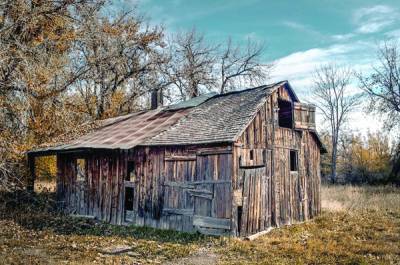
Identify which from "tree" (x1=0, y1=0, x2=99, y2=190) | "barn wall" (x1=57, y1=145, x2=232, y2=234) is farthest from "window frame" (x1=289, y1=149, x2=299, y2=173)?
"tree" (x1=0, y1=0, x2=99, y2=190)

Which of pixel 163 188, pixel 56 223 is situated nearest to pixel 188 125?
pixel 163 188

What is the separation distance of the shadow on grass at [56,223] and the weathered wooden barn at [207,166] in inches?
23.7

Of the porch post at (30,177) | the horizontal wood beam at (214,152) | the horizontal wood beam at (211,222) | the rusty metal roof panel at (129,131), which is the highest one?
the rusty metal roof panel at (129,131)

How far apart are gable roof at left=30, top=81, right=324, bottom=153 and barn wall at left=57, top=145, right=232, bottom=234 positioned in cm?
51

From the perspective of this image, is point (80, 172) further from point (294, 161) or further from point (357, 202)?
point (357, 202)

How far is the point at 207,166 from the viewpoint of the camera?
14172 millimetres

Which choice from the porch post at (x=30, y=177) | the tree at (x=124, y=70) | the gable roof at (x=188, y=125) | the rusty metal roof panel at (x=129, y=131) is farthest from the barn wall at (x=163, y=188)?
the tree at (x=124, y=70)

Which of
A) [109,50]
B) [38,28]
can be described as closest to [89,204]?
[38,28]

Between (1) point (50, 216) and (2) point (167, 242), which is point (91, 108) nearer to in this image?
(1) point (50, 216)

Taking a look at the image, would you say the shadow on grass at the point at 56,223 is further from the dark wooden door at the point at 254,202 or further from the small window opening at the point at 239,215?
Result: the dark wooden door at the point at 254,202

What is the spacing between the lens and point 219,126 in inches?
584

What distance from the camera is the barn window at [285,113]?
58.4 feet

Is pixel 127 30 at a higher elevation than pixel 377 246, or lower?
higher

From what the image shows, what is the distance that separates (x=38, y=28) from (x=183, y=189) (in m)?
9.42
